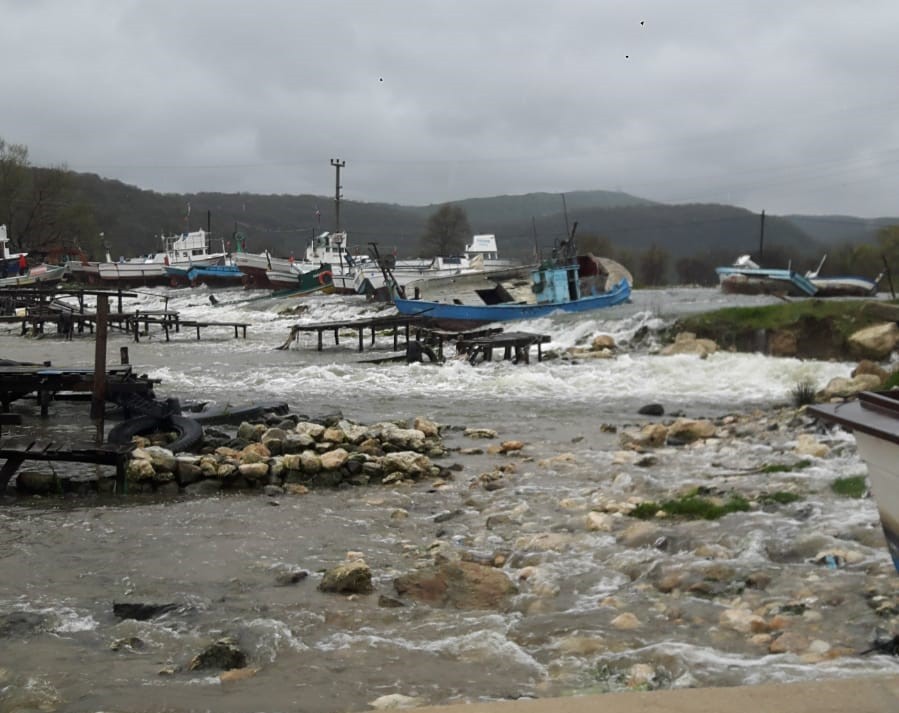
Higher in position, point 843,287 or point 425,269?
point 425,269

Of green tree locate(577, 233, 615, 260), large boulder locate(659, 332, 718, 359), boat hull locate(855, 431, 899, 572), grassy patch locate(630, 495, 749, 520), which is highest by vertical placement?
green tree locate(577, 233, 615, 260)

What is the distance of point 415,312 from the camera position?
35.9 meters

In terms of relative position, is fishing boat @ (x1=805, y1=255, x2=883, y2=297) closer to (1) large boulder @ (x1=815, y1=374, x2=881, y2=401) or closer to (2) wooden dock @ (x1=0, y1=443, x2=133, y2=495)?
(1) large boulder @ (x1=815, y1=374, x2=881, y2=401)

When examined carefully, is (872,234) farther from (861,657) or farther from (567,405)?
(861,657)

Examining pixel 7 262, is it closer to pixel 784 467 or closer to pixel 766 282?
pixel 766 282

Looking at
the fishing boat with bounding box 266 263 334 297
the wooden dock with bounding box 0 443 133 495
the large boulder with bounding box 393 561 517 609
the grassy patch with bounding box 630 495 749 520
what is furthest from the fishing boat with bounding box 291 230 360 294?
the large boulder with bounding box 393 561 517 609

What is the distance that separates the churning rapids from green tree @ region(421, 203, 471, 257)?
77663 millimetres

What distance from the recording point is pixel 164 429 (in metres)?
13.1

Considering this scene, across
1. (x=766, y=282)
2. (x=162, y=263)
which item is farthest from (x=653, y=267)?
(x=162, y=263)

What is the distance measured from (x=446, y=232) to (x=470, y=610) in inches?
3393

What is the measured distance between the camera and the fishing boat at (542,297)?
1407 inches

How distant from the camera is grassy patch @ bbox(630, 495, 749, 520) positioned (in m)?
8.26

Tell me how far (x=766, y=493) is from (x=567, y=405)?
9658 millimetres

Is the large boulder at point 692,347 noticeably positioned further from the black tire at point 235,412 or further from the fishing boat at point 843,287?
the fishing boat at point 843,287
